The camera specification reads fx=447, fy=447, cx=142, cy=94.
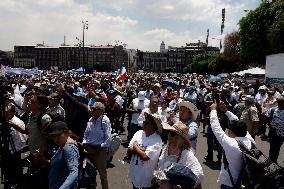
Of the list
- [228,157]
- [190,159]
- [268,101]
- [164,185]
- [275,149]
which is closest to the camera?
[164,185]

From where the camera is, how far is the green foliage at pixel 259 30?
46.8m

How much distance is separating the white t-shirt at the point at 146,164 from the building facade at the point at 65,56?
18044 centimetres

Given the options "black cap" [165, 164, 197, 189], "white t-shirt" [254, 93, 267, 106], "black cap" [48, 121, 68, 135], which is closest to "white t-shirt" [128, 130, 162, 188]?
"black cap" [48, 121, 68, 135]

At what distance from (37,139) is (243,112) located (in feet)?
18.3

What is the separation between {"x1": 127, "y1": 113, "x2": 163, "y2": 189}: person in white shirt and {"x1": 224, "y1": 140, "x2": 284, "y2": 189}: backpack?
0.91 m

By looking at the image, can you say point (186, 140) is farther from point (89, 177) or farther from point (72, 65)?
point (72, 65)

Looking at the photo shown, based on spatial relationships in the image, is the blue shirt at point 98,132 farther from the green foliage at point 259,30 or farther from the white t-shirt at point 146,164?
the green foliage at point 259,30

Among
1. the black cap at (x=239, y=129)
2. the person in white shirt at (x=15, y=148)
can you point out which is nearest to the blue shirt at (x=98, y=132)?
the person in white shirt at (x=15, y=148)

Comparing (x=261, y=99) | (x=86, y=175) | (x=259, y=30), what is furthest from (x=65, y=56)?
(x=86, y=175)

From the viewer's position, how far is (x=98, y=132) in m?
7.17

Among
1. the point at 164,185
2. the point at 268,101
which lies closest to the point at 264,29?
the point at 268,101

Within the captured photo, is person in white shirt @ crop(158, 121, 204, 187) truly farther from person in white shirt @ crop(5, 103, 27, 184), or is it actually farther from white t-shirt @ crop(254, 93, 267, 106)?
white t-shirt @ crop(254, 93, 267, 106)

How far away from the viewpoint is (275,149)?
9.83 meters

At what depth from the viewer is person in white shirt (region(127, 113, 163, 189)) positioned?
5145 mm
